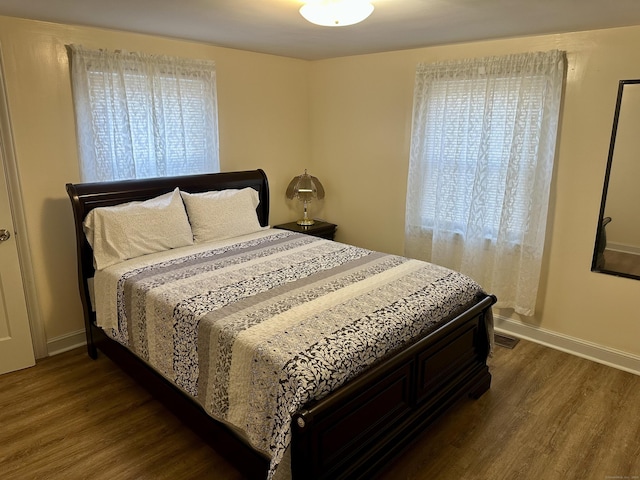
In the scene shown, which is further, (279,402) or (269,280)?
(269,280)

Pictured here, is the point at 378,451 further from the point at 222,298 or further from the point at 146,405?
the point at 146,405

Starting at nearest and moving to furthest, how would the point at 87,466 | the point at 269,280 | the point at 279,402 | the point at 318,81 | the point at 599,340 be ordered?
the point at 279,402
the point at 87,466
the point at 269,280
the point at 599,340
the point at 318,81

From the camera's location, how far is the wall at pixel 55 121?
278cm

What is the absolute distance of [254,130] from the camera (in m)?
4.09

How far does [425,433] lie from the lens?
7.53 feet

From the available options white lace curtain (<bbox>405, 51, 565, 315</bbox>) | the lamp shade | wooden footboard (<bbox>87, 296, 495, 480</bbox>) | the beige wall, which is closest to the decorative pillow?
the beige wall

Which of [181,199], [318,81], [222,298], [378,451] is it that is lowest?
[378,451]

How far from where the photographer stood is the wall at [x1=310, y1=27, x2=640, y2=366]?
2.87 meters

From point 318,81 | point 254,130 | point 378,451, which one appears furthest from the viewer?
point 318,81

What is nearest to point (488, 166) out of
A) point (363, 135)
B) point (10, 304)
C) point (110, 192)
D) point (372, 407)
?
point (363, 135)

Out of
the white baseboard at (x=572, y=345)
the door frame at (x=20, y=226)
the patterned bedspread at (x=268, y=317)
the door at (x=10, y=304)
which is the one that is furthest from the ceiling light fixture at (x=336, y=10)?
the white baseboard at (x=572, y=345)

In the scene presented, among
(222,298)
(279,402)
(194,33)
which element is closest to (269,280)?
(222,298)

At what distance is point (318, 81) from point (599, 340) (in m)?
3.26

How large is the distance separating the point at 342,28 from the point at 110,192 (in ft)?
6.21
